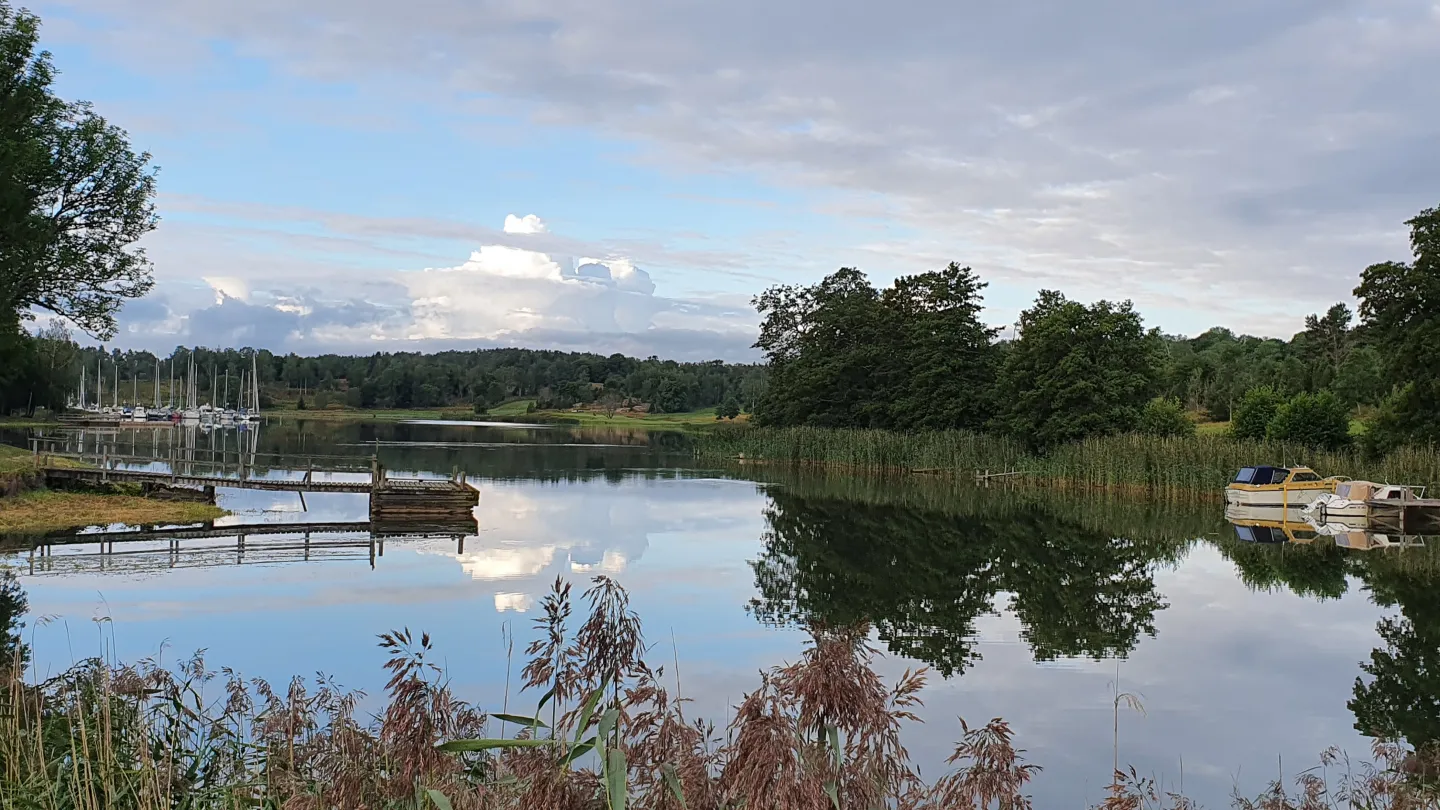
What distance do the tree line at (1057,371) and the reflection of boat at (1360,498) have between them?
477cm

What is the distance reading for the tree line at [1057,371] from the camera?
125ft

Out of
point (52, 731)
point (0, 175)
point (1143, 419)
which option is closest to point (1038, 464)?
point (1143, 419)

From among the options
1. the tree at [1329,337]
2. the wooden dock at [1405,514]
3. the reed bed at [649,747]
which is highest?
the tree at [1329,337]

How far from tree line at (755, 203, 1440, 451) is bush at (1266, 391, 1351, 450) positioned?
6cm

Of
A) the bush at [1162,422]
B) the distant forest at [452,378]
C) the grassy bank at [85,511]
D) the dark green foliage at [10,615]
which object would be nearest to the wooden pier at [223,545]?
the dark green foliage at [10,615]

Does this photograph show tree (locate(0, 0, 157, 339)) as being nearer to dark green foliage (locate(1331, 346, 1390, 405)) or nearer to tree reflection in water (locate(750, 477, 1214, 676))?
tree reflection in water (locate(750, 477, 1214, 676))

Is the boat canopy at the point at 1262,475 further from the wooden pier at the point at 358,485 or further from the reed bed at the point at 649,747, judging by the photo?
the reed bed at the point at 649,747

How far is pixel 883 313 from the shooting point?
2547 inches

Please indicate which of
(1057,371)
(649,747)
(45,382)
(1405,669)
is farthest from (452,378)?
(649,747)

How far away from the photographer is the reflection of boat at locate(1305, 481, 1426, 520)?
33219 millimetres

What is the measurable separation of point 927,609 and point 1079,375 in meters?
33.3

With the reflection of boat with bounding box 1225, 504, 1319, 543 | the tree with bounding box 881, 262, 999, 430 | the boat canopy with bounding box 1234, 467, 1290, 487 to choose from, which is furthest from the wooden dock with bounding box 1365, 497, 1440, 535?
the tree with bounding box 881, 262, 999, 430

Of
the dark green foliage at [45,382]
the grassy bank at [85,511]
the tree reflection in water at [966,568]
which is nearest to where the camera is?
the tree reflection in water at [966,568]

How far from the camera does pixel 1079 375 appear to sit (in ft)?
160
